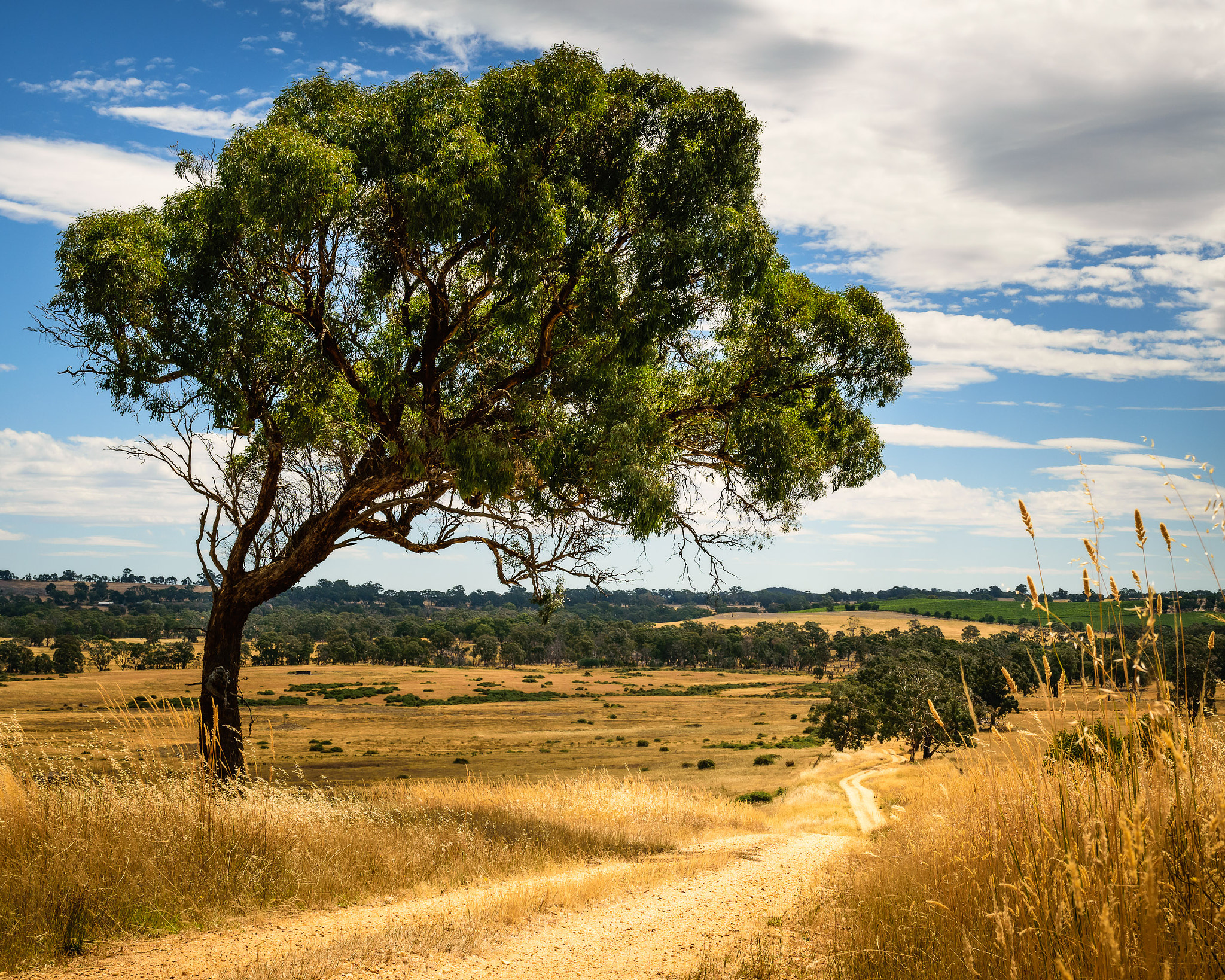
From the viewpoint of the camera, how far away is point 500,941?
6.55 m

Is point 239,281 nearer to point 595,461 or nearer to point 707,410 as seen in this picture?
point 595,461

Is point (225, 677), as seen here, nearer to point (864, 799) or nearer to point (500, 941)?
point (500, 941)

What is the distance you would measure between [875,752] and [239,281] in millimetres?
51058

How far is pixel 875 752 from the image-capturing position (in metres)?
52.0

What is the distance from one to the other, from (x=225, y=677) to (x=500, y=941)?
8307mm

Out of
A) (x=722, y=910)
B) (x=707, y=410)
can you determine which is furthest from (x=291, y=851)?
(x=707, y=410)

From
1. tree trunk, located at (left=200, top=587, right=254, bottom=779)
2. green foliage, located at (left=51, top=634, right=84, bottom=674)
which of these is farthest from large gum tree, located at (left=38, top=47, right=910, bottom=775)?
green foliage, located at (left=51, top=634, right=84, bottom=674)

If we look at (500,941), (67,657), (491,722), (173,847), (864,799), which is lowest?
(491,722)

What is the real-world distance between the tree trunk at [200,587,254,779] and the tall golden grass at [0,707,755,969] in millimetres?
2356

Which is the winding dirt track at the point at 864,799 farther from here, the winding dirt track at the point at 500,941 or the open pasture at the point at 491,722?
the winding dirt track at the point at 500,941

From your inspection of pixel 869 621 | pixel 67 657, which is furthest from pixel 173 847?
pixel 869 621

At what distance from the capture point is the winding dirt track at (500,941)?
18.1 feet

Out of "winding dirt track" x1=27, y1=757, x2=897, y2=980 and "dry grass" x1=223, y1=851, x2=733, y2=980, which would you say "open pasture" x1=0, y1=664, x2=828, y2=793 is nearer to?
"dry grass" x1=223, y1=851, x2=733, y2=980

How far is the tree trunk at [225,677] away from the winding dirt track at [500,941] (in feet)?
19.9
